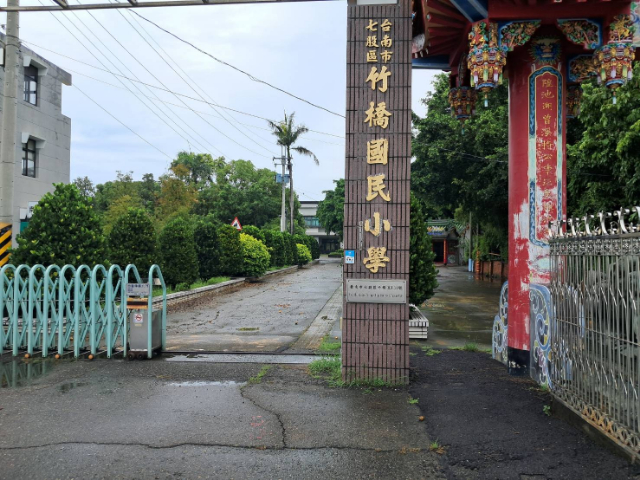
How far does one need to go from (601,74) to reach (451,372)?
433cm

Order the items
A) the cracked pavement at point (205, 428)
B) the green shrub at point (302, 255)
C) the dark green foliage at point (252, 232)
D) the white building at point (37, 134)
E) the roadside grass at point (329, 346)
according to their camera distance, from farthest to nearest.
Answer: the green shrub at point (302, 255) → the dark green foliage at point (252, 232) → the white building at point (37, 134) → the roadside grass at point (329, 346) → the cracked pavement at point (205, 428)

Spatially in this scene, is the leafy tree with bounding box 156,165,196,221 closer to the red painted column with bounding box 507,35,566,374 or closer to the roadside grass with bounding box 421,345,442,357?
the roadside grass with bounding box 421,345,442,357

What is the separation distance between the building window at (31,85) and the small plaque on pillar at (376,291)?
18443mm

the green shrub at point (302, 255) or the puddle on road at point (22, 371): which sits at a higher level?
the green shrub at point (302, 255)

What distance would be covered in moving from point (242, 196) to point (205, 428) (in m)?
46.2

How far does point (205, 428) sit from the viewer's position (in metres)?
4.92

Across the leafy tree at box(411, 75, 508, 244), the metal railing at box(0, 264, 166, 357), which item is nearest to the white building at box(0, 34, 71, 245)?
the metal railing at box(0, 264, 166, 357)

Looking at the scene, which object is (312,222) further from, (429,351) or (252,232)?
(429,351)

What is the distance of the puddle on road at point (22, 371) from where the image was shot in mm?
6617

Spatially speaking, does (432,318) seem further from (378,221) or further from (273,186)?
(273,186)

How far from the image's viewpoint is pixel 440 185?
21531mm

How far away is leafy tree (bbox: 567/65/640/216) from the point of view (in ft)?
31.1

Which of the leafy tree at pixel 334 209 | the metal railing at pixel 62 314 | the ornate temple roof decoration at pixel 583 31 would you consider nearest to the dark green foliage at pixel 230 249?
the metal railing at pixel 62 314

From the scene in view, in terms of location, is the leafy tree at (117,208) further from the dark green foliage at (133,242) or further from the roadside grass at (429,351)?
the roadside grass at (429,351)
